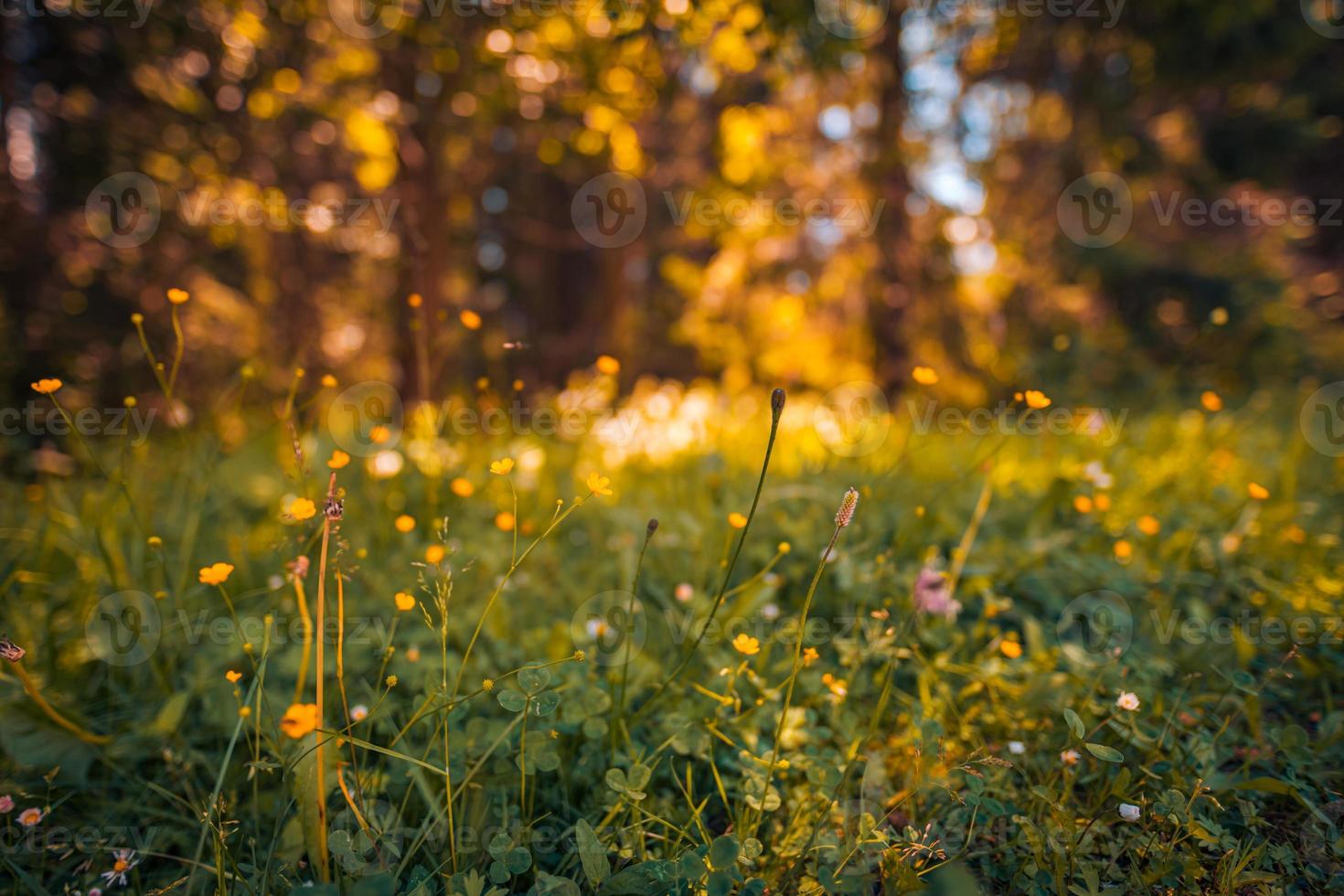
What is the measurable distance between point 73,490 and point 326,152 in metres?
4.97

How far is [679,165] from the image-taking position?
665 centimetres

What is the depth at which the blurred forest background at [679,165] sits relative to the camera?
14.4ft

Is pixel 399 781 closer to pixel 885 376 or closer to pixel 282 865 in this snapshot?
Answer: pixel 282 865

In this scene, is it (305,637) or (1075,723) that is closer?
(1075,723)

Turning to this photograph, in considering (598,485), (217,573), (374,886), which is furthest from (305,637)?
(598,485)

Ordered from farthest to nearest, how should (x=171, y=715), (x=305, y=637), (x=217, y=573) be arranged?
(x=171, y=715) < (x=305, y=637) < (x=217, y=573)

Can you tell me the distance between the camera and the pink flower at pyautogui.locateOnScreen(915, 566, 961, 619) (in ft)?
5.98

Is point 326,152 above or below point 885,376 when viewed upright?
above

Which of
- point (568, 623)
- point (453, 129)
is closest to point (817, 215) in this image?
point (453, 129)

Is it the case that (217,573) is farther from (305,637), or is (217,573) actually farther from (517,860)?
(517,860)

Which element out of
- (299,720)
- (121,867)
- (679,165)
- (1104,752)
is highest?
(679,165)

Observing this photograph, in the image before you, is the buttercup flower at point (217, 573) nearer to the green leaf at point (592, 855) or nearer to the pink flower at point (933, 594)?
the green leaf at point (592, 855)

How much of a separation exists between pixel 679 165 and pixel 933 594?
580cm

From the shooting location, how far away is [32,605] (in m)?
2.19
